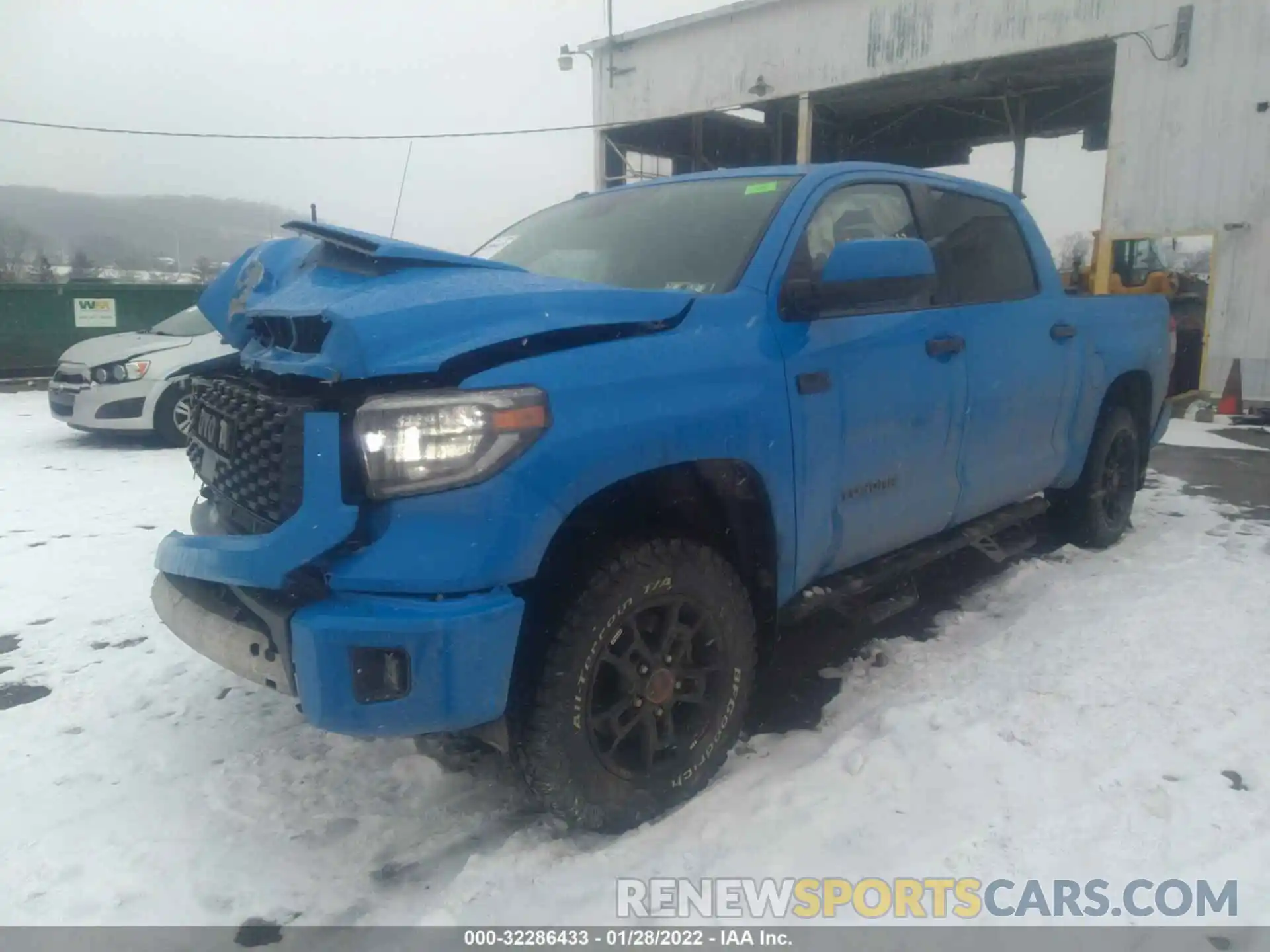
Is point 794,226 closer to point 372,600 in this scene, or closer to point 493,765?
point 372,600

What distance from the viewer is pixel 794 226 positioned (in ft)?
9.41

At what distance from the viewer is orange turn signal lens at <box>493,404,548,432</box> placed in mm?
2014

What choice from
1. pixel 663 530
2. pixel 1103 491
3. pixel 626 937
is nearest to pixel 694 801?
Answer: pixel 626 937

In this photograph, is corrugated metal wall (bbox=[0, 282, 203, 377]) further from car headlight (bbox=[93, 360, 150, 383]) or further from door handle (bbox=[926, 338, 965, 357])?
door handle (bbox=[926, 338, 965, 357])

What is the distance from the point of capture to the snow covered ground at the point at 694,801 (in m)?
2.23

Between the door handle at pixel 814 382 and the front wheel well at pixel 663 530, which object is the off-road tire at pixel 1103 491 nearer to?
the door handle at pixel 814 382

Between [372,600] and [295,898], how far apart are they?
2.60 ft

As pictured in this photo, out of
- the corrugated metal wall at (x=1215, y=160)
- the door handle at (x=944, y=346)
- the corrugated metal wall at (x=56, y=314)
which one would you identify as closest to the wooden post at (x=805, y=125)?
the corrugated metal wall at (x=1215, y=160)

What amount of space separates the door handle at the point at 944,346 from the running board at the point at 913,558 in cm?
75

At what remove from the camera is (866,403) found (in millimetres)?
2883

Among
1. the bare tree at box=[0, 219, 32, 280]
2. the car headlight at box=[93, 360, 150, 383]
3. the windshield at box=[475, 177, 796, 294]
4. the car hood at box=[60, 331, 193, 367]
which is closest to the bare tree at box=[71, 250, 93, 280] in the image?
the bare tree at box=[0, 219, 32, 280]

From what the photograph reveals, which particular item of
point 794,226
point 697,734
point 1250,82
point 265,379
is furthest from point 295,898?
point 1250,82

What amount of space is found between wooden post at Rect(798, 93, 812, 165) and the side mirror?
14.1 metres
